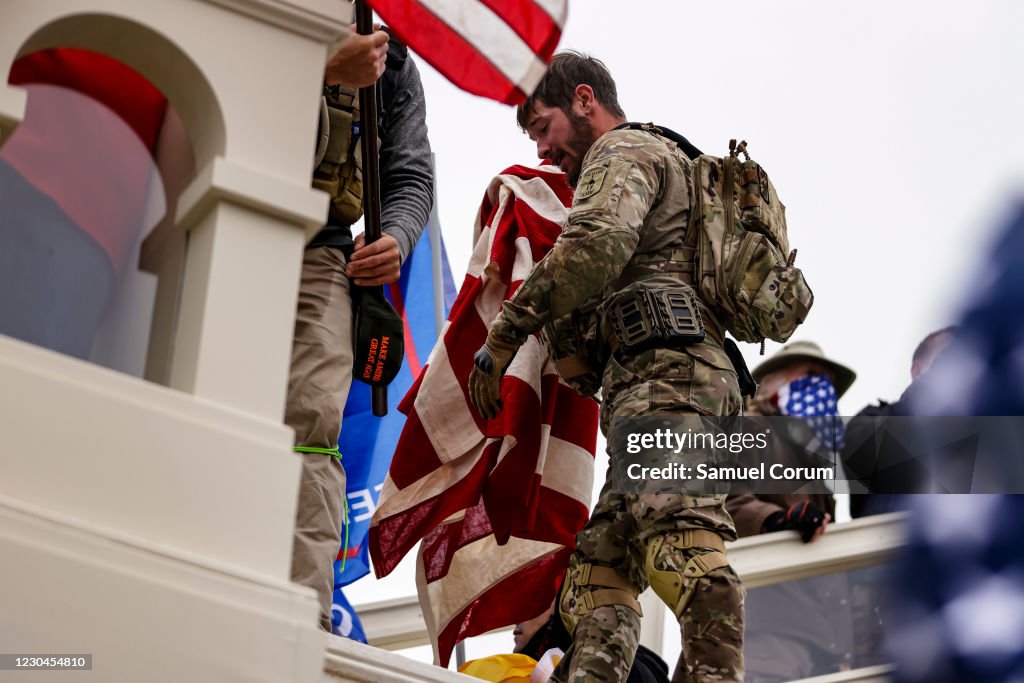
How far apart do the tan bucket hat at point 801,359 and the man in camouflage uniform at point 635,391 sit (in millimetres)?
2843

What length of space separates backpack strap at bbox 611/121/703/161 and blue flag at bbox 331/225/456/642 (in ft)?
6.49

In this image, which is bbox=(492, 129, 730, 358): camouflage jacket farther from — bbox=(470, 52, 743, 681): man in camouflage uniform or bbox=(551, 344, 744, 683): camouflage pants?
bbox=(551, 344, 744, 683): camouflage pants

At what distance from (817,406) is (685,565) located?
3258 mm

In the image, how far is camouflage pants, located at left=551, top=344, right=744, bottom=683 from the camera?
13.6 ft

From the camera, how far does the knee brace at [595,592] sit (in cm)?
445

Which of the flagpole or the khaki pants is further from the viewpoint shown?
the flagpole

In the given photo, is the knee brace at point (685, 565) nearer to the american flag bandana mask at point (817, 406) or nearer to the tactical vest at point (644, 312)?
the tactical vest at point (644, 312)

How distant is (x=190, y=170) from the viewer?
12.2 feet

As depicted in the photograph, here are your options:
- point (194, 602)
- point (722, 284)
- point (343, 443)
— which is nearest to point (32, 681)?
point (194, 602)

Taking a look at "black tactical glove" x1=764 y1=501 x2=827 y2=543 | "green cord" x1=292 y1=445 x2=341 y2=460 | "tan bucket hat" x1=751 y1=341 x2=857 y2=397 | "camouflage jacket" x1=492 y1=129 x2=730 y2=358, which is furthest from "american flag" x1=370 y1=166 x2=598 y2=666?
"tan bucket hat" x1=751 y1=341 x2=857 y2=397

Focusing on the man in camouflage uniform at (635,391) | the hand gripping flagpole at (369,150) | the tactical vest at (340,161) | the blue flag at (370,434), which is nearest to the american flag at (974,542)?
the man in camouflage uniform at (635,391)

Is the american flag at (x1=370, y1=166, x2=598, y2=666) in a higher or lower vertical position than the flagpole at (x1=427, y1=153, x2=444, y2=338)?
lower

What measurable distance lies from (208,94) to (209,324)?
1.80ft

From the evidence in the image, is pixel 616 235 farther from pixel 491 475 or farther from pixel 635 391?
pixel 491 475
